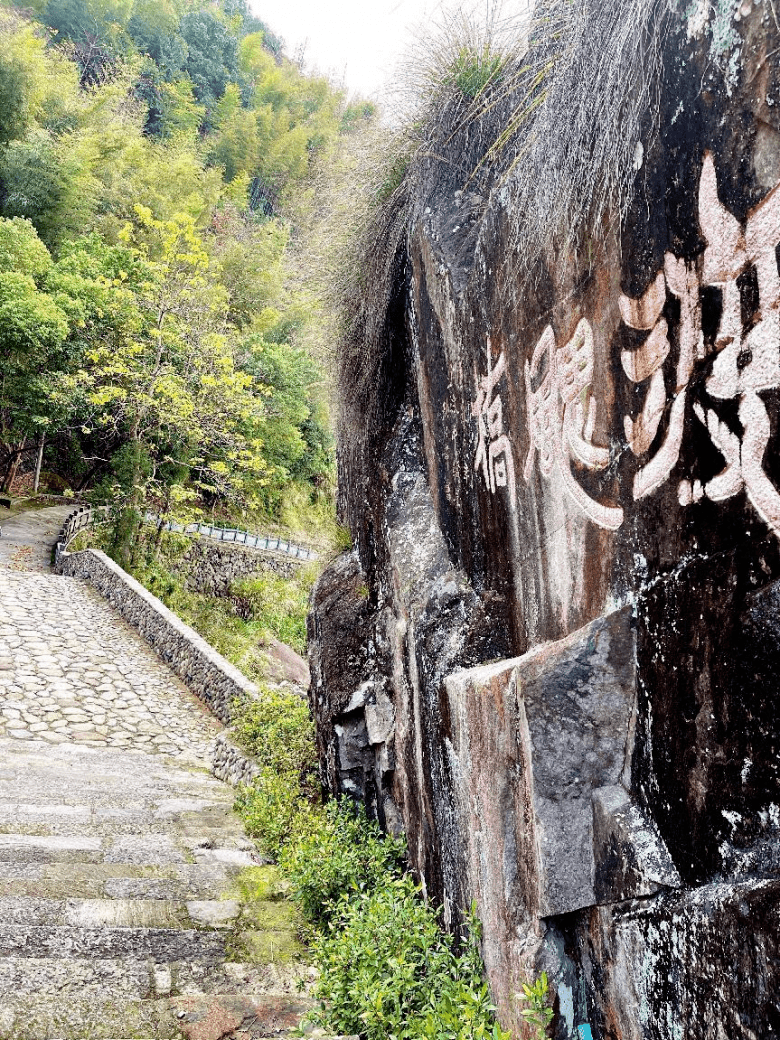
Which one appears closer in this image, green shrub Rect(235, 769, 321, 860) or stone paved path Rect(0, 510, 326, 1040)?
stone paved path Rect(0, 510, 326, 1040)

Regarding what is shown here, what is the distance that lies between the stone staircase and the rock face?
101 cm

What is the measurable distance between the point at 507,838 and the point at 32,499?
836 inches

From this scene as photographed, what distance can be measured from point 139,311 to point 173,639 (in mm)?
9168

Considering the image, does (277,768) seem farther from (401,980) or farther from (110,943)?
(401,980)

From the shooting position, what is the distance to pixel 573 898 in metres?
2.56

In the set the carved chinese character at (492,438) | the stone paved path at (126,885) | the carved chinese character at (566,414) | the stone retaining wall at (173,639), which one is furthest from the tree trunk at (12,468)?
the carved chinese character at (566,414)

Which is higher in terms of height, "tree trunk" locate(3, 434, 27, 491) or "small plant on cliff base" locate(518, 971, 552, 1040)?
"tree trunk" locate(3, 434, 27, 491)

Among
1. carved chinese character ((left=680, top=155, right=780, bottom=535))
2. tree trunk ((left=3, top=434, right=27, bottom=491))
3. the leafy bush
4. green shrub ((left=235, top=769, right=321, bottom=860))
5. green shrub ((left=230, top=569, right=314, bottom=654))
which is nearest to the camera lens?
carved chinese character ((left=680, top=155, right=780, bottom=535))

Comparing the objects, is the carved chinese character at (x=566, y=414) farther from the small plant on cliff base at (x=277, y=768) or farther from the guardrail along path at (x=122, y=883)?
the small plant on cliff base at (x=277, y=768)

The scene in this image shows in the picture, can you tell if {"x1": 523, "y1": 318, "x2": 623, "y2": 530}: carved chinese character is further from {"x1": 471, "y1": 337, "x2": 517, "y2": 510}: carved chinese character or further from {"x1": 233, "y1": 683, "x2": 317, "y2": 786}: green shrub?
{"x1": 233, "y1": 683, "x2": 317, "y2": 786}: green shrub

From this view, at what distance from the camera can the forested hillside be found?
15.1 m

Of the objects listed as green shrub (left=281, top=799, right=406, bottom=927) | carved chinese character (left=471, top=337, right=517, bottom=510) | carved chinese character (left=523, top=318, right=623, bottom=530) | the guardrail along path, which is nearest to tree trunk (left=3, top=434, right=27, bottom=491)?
the guardrail along path

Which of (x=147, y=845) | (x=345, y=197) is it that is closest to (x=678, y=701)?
(x=147, y=845)

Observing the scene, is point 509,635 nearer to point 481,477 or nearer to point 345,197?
point 481,477
